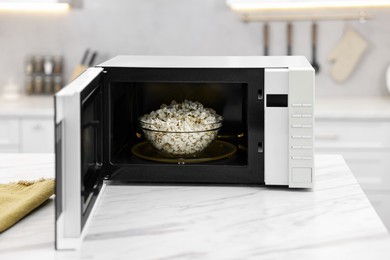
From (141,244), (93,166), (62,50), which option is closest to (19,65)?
(62,50)

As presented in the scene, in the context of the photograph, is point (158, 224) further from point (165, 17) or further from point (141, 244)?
point (165, 17)

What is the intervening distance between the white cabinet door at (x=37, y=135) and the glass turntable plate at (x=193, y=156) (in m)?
1.57

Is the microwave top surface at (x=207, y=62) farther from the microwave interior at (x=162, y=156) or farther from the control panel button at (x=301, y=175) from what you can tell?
the control panel button at (x=301, y=175)

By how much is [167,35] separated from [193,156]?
2151mm

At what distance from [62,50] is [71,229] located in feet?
9.01

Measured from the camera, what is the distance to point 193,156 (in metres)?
1.77

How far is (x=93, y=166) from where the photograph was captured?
1.47m

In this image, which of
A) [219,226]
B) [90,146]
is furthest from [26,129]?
[219,226]

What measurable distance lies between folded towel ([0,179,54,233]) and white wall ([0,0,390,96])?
232cm

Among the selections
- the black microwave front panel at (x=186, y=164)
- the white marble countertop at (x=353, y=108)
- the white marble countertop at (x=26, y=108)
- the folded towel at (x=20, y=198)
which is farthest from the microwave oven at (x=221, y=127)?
the white marble countertop at (x=26, y=108)

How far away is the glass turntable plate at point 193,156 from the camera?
5.68ft

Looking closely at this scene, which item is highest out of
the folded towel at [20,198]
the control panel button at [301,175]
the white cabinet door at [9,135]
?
the control panel button at [301,175]

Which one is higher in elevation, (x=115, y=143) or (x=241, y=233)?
(x=115, y=143)

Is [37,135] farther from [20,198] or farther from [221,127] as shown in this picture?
[20,198]
